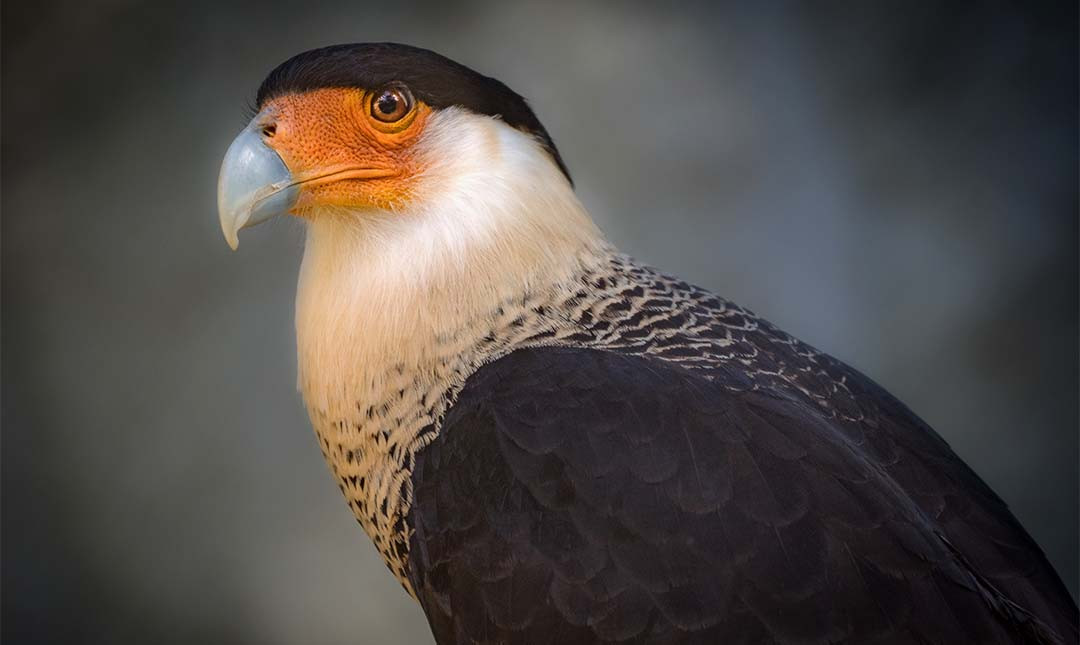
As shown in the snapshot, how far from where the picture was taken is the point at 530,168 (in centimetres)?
178

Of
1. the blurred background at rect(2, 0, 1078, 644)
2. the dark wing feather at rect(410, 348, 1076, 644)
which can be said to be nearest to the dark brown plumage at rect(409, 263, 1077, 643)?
the dark wing feather at rect(410, 348, 1076, 644)

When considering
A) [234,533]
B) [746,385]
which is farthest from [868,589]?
[234,533]

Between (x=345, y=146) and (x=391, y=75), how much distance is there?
0.42ft

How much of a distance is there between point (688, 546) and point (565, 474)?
19cm

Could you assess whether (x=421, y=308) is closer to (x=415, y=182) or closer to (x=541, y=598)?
(x=415, y=182)

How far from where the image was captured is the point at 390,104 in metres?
1.72

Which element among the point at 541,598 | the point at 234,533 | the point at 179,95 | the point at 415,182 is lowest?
the point at 234,533

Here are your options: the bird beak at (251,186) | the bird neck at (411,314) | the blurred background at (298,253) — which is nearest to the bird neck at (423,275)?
the bird neck at (411,314)

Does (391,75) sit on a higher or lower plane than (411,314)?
higher

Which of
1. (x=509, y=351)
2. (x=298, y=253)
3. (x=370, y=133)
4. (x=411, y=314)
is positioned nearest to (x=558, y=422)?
(x=509, y=351)

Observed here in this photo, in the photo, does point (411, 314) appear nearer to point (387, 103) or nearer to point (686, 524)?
point (387, 103)

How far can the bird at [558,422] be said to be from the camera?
1438 mm

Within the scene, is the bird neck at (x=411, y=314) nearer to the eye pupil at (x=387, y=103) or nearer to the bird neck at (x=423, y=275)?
the bird neck at (x=423, y=275)

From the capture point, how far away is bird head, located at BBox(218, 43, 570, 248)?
1710 millimetres
